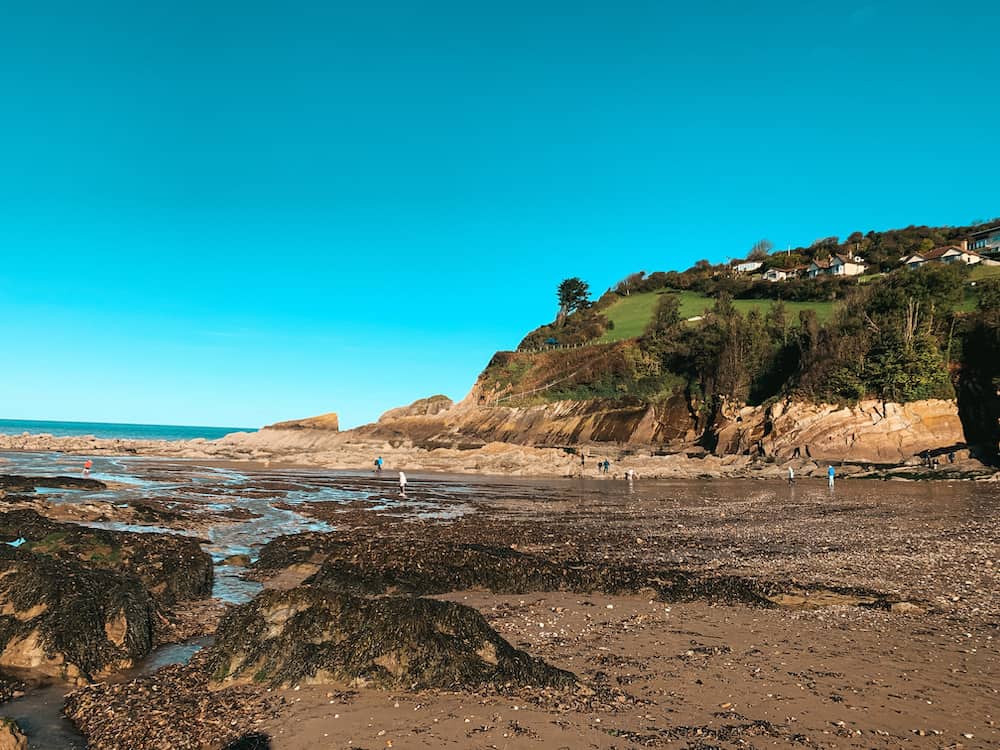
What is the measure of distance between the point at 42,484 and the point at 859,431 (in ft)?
178

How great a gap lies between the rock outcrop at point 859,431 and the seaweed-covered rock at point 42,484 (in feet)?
157

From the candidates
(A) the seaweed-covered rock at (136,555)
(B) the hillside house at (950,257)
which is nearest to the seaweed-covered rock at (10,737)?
(A) the seaweed-covered rock at (136,555)

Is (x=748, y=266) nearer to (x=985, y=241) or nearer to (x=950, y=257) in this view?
(x=985, y=241)

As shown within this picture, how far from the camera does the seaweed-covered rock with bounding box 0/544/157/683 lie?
27.0 feet

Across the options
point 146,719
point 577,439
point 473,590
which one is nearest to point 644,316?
point 577,439


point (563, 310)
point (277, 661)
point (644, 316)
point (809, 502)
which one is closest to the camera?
point (277, 661)

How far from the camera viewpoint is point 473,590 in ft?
41.3

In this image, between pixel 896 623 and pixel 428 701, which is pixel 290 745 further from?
pixel 896 623

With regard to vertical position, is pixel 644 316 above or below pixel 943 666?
above

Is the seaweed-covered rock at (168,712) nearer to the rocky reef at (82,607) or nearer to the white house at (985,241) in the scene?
the rocky reef at (82,607)

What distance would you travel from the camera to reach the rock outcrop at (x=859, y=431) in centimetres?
4412

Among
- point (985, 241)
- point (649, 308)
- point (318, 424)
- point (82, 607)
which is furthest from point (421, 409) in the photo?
point (985, 241)

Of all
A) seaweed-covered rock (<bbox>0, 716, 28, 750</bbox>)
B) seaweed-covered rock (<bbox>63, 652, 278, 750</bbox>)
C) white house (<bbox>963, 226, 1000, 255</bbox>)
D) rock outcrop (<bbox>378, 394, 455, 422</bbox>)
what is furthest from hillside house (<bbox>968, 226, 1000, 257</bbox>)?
seaweed-covered rock (<bbox>0, 716, 28, 750</bbox>)

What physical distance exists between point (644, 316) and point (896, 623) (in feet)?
309
